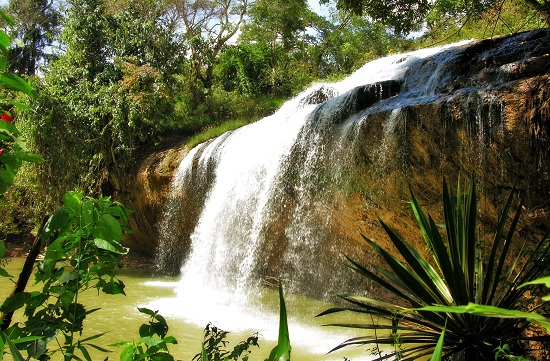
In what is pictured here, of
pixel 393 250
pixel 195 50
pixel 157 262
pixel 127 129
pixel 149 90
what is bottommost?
pixel 157 262

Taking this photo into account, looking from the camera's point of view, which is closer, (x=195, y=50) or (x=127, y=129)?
(x=127, y=129)

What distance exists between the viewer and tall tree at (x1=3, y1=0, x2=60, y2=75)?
2877cm

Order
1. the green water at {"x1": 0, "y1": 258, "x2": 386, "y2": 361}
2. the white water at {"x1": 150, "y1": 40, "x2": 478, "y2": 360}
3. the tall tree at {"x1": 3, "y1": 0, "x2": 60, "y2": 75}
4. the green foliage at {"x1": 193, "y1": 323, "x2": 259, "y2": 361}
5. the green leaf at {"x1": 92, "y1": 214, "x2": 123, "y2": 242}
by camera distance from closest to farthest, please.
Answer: the green leaf at {"x1": 92, "y1": 214, "x2": 123, "y2": 242}, the green foliage at {"x1": 193, "y1": 323, "x2": 259, "y2": 361}, the green water at {"x1": 0, "y1": 258, "x2": 386, "y2": 361}, the white water at {"x1": 150, "y1": 40, "x2": 478, "y2": 360}, the tall tree at {"x1": 3, "y1": 0, "x2": 60, "y2": 75}

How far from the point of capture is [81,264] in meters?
1.45

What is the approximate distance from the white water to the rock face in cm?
3

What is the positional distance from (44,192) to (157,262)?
421 centimetres

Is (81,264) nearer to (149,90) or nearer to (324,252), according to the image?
(324,252)

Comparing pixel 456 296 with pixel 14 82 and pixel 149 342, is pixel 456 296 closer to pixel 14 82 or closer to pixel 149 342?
pixel 149 342

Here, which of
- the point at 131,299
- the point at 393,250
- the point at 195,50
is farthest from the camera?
the point at 195,50

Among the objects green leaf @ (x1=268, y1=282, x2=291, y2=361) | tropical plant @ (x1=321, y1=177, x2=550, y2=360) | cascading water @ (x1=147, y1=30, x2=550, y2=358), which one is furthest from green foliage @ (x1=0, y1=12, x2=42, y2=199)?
cascading water @ (x1=147, y1=30, x2=550, y2=358)

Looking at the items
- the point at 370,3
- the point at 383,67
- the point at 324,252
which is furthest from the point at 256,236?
the point at 383,67

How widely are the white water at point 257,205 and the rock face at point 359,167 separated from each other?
0.03 metres

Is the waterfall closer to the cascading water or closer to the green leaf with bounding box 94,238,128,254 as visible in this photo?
the cascading water

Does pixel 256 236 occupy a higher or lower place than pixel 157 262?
higher
